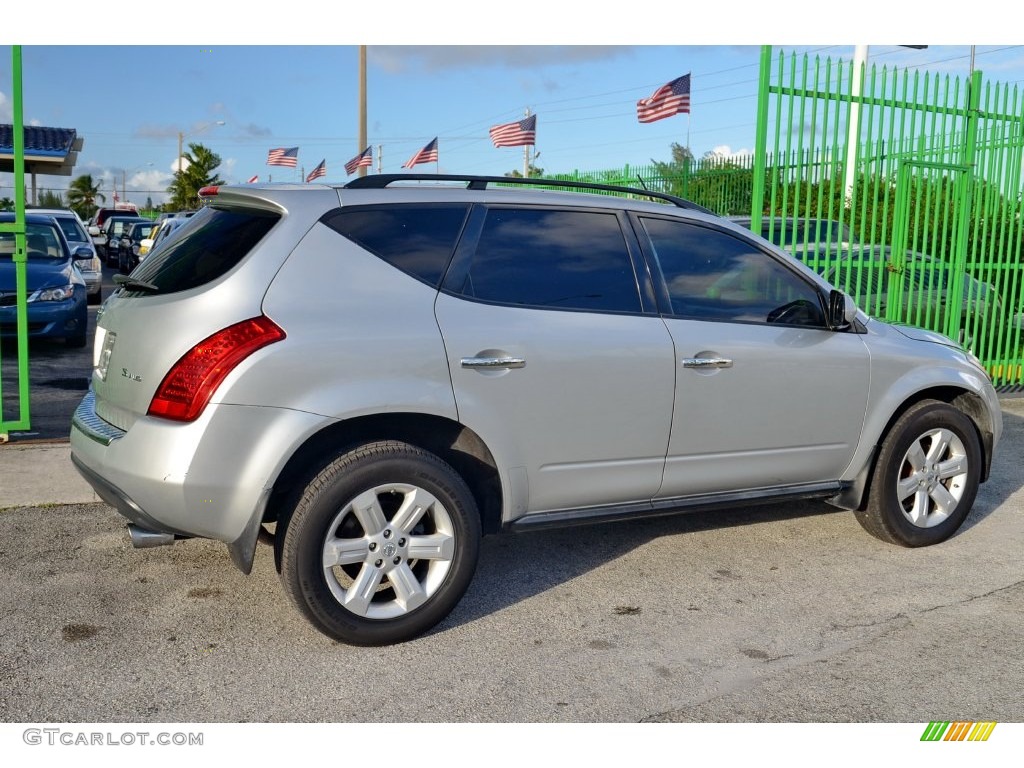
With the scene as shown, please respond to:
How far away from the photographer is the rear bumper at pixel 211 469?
3.52 metres

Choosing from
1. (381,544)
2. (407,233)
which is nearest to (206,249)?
(407,233)

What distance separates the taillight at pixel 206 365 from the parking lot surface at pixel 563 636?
955 millimetres

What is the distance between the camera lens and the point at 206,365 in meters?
3.54

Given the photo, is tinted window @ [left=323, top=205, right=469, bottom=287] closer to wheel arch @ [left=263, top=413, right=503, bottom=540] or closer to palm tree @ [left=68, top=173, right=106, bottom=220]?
wheel arch @ [left=263, top=413, right=503, bottom=540]

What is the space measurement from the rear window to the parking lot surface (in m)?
1.35

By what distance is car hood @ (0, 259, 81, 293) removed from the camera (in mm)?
10634

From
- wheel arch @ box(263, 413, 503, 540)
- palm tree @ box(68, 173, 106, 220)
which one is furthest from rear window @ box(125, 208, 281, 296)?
palm tree @ box(68, 173, 106, 220)

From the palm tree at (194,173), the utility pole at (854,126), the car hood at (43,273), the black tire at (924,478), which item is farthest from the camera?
the palm tree at (194,173)

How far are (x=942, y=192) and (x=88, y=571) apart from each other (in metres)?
8.36

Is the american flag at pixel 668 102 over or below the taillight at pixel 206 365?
over
